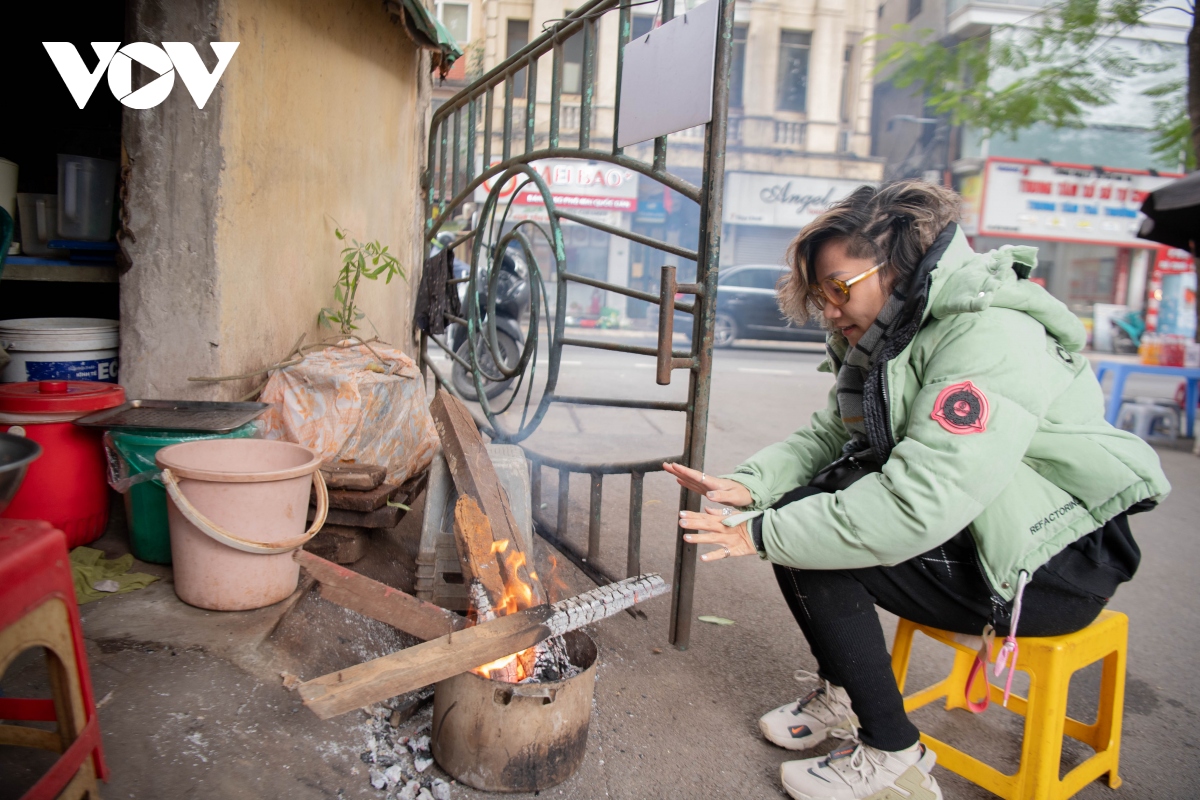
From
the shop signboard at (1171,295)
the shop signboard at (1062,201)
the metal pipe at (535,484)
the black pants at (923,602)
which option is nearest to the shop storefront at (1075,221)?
the shop signboard at (1062,201)

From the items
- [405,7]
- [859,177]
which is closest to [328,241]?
[405,7]

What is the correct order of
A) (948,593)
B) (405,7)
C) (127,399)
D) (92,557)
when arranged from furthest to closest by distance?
(405,7) → (127,399) → (92,557) → (948,593)

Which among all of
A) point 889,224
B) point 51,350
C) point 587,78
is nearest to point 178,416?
point 51,350

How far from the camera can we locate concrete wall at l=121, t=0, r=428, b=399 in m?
2.96

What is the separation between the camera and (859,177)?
771 inches

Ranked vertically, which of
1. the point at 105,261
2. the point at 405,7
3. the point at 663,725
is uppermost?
the point at 405,7

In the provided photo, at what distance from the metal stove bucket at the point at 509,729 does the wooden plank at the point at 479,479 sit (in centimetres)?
40

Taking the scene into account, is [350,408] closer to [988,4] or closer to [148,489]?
[148,489]

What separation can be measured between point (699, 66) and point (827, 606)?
1663 mm

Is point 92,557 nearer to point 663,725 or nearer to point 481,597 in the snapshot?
point 481,597

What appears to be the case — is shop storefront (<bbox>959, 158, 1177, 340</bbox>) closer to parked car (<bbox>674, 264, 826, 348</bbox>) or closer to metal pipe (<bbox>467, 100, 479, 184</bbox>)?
parked car (<bbox>674, 264, 826, 348</bbox>)

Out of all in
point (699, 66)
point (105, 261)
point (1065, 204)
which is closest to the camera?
point (699, 66)

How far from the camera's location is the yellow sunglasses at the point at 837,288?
1.91 meters

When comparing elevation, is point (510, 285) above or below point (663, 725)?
above
